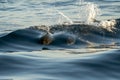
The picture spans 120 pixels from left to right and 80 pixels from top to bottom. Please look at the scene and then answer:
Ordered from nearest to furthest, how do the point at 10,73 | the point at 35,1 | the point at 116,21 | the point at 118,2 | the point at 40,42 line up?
the point at 10,73, the point at 40,42, the point at 116,21, the point at 118,2, the point at 35,1

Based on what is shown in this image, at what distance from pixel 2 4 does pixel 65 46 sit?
12017 mm

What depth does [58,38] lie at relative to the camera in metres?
12.2

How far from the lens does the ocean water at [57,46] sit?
24.5ft

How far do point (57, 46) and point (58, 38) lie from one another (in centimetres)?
76

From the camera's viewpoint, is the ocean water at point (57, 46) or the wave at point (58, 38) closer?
the ocean water at point (57, 46)

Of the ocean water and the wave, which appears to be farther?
the wave

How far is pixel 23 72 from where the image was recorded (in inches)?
293

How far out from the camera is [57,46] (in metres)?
11.5

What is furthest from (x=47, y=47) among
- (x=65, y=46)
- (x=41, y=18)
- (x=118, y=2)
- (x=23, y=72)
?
(x=118, y=2)

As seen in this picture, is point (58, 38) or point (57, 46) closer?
point (57, 46)

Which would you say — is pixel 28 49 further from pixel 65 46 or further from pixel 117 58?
pixel 117 58

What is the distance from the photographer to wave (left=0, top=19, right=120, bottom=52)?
449 inches

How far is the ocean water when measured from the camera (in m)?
7.47

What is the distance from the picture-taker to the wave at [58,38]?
37.4 feet
